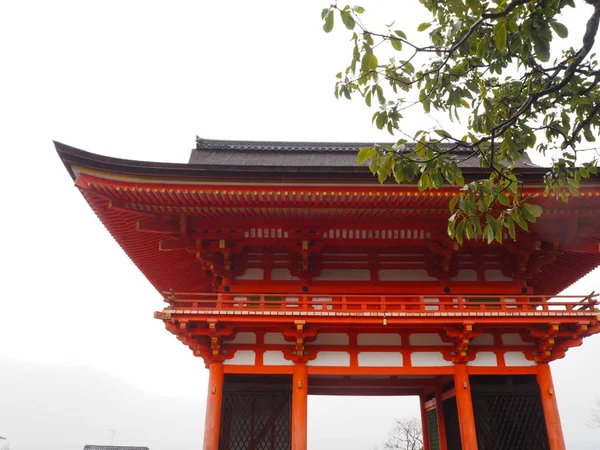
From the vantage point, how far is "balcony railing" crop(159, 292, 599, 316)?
375 inches

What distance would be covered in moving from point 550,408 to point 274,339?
6248 mm

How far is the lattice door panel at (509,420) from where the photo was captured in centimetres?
982

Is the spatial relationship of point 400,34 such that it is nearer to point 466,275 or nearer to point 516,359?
point 466,275

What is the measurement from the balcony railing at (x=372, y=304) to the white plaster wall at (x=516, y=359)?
1.07 meters

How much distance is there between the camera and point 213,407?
9.44m

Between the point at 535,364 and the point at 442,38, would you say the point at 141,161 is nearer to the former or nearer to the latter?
the point at 442,38

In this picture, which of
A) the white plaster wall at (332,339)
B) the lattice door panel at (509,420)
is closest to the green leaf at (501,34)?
the white plaster wall at (332,339)

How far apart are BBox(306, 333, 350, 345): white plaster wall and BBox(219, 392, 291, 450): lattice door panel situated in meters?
1.39

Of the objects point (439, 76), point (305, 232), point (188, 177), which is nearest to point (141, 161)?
point (188, 177)

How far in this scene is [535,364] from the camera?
10.1 m

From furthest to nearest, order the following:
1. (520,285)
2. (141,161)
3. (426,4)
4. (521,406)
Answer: (520,285)
(521,406)
(141,161)
(426,4)

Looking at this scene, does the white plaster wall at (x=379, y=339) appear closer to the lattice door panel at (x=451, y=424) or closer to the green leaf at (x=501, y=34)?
the lattice door panel at (x=451, y=424)

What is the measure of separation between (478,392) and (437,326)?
1.95m

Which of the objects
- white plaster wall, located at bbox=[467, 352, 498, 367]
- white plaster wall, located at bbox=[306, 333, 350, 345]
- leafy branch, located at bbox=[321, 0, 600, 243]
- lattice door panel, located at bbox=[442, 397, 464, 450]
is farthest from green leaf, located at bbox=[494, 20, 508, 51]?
lattice door panel, located at bbox=[442, 397, 464, 450]
